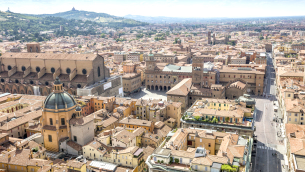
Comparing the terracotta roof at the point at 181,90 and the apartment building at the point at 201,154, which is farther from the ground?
the terracotta roof at the point at 181,90

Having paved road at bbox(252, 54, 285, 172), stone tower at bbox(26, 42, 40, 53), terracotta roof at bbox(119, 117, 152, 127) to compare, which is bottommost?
paved road at bbox(252, 54, 285, 172)

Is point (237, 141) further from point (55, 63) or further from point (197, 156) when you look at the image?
point (55, 63)

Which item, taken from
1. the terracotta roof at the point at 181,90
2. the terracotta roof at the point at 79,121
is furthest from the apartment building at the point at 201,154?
the terracotta roof at the point at 181,90

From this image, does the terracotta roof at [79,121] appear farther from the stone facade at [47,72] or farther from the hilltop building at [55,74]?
the stone facade at [47,72]

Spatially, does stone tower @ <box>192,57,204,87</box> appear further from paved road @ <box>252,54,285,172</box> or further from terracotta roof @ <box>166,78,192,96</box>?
paved road @ <box>252,54,285,172</box>

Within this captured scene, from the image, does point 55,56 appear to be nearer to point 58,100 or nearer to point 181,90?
point 181,90

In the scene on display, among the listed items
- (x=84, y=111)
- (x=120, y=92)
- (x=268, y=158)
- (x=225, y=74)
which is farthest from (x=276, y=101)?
(x=84, y=111)

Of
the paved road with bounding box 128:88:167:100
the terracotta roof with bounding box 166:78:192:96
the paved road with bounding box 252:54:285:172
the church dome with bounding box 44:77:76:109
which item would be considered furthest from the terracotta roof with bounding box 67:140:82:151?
the paved road with bounding box 128:88:167:100
